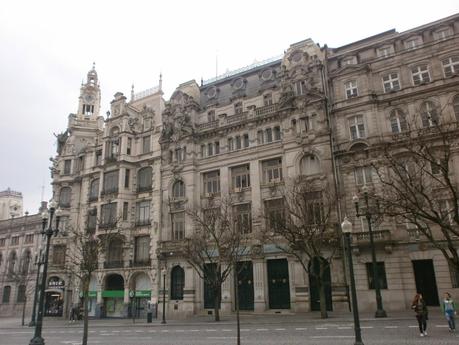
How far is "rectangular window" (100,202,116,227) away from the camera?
155 ft

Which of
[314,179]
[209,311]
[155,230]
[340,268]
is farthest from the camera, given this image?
[155,230]

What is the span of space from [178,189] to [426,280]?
26.7 metres

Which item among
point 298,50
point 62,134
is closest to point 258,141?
point 298,50

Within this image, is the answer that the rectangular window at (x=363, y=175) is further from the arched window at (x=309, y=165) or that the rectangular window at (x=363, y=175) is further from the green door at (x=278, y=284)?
the green door at (x=278, y=284)

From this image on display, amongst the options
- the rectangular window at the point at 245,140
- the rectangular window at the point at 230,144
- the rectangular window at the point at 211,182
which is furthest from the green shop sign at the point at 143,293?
the rectangular window at the point at 245,140

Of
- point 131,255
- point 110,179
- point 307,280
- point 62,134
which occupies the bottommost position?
point 307,280

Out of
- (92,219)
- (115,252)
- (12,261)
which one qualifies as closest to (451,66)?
(115,252)

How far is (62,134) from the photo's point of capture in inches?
2389

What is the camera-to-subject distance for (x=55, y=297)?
5069 cm

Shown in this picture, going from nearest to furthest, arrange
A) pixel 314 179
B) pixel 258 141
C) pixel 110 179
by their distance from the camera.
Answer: pixel 314 179, pixel 258 141, pixel 110 179

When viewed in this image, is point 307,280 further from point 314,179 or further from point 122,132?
point 122,132

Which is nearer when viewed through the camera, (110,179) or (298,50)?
(298,50)

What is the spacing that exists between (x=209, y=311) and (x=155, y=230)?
11530 millimetres

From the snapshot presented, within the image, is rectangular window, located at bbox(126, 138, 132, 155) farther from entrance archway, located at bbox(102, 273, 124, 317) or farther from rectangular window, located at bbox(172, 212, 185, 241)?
entrance archway, located at bbox(102, 273, 124, 317)
